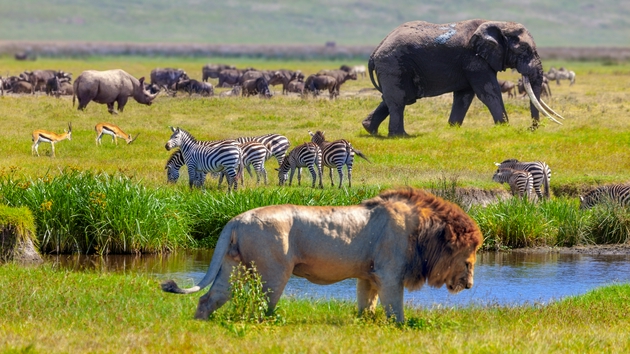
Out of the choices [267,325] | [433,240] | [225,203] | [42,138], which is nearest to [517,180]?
[225,203]

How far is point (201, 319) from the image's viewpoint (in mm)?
9875

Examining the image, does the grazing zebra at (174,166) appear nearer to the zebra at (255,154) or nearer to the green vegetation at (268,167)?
the green vegetation at (268,167)

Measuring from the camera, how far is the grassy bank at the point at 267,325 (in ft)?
28.7

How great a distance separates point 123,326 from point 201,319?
708 mm

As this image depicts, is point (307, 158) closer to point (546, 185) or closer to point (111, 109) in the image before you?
point (546, 185)

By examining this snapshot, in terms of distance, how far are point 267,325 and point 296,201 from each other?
8589mm

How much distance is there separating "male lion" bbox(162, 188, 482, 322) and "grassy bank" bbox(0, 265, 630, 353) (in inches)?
15.6

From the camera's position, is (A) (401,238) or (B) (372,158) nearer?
(A) (401,238)

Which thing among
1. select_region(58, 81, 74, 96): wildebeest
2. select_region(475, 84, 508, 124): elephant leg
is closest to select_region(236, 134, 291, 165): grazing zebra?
select_region(475, 84, 508, 124): elephant leg

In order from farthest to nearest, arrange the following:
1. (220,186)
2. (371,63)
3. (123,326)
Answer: (371,63) → (220,186) → (123,326)

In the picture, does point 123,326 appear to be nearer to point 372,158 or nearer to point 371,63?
point 372,158

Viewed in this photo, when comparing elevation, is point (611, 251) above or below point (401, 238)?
below

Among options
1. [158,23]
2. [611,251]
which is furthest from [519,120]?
[158,23]

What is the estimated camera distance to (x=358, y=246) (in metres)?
10.1
